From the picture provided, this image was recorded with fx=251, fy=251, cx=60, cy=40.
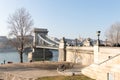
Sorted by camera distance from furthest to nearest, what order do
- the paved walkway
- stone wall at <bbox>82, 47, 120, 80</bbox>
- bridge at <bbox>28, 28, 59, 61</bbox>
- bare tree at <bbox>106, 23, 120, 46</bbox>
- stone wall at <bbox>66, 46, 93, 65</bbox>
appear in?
bridge at <bbox>28, 28, 59, 61</bbox>, bare tree at <bbox>106, 23, 120, 46</bbox>, stone wall at <bbox>66, 46, 93, 65</bbox>, the paved walkway, stone wall at <bbox>82, 47, 120, 80</bbox>

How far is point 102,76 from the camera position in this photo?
66.3 feet

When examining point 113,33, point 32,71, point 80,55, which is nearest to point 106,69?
point 32,71

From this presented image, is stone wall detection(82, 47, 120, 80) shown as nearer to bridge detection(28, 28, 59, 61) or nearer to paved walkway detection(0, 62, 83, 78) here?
paved walkway detection(0, 62, 83, 78)

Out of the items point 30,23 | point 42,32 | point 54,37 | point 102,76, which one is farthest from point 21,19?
point 42,32

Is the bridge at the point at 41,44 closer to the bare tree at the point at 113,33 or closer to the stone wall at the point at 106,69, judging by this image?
the bare tree at the point at 113,33

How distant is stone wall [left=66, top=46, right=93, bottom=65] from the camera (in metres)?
40.0

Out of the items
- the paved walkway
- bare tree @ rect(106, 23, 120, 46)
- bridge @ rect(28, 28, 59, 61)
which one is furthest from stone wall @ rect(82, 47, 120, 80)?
bridge @ rect(28, 28, 59, 61)

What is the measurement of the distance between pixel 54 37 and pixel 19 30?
41.7m

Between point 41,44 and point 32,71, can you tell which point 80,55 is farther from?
point 41,44

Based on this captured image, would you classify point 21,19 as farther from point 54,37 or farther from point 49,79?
point 54,37

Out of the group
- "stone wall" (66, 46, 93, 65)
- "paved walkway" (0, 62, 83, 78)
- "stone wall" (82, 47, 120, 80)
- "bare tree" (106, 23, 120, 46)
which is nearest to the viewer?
"stone wall" (82, 47, 120, 80)

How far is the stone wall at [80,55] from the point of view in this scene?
131 ft

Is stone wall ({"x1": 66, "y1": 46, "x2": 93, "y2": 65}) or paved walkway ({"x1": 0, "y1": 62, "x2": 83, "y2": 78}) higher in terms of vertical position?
stone wall ({"x1": 66, "y1": 46, "x2": 93, "y2": 65})

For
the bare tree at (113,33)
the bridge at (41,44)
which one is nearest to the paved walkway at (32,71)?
the bare tree at (113,33)
